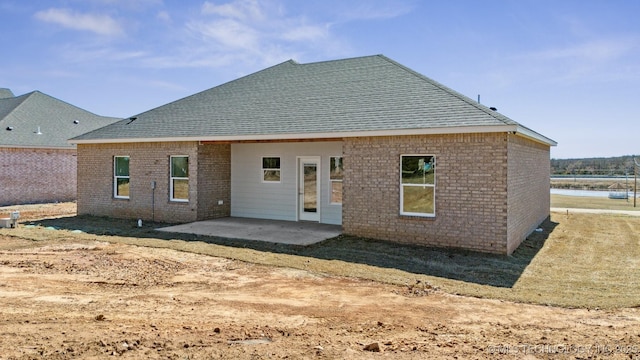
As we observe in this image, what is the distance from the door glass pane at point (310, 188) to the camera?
15.8 metres

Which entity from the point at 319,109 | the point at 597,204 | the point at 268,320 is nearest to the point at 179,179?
the point at 319,109

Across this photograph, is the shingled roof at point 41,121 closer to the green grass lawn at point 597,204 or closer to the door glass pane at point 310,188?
the door glass pane at point 310,188

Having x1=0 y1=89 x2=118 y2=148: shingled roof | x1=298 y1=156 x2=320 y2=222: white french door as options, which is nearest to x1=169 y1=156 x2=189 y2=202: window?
x1=298 y1=156 x2=320 y2=222: white french door

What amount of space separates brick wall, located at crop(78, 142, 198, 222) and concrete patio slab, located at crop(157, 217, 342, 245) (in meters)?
1.39

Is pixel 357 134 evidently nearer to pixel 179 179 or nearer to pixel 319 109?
pixel 319 109

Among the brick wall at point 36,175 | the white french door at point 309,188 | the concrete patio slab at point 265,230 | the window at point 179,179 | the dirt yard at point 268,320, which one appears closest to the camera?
the dirt yard at point 268,320

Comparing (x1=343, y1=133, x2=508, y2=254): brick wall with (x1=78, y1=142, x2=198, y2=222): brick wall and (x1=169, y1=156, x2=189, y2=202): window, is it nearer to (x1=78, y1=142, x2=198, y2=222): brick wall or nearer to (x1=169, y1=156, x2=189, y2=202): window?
(x1=78, y1=142, x2=198, y2=222): brick wall

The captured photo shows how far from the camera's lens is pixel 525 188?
13.1 m

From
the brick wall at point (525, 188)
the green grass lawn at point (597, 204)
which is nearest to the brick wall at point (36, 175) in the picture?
the brick wall at point (525, 188)

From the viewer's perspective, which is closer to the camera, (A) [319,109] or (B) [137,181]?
(A) [319,109]

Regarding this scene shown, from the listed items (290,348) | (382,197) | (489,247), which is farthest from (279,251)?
(290,348)

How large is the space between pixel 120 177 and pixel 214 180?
4.10m

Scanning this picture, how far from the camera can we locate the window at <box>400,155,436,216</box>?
38.1ft

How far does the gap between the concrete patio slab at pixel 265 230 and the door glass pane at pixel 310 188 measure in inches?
26.4
